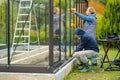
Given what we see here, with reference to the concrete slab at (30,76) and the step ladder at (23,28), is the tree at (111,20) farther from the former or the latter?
the concrete slab at (30,76)

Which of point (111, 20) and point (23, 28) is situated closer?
point (23, 28)

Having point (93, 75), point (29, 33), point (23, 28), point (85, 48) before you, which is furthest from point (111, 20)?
point (23, 28)

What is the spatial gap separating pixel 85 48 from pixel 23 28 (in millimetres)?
1983

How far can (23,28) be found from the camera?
26.5 feet

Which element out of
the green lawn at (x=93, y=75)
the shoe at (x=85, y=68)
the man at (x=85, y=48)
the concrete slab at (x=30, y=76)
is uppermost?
the man at (x=85, y=48)

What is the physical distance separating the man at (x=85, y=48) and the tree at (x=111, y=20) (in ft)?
23.5

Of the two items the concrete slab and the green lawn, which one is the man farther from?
the concrete slab

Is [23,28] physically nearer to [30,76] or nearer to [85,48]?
[30,76]

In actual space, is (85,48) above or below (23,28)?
below

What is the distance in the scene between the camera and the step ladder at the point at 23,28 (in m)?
8.06

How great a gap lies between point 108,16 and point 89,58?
25.4 feet

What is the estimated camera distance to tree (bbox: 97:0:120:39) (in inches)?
639

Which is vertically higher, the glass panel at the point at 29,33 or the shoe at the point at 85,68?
the glass panel at the point at 29,33

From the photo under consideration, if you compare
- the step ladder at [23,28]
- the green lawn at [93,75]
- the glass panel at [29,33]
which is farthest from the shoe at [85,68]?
the step ladder at [23,28]
